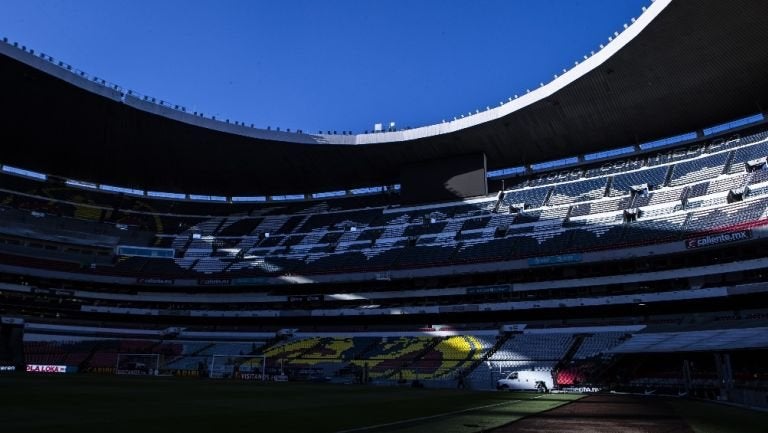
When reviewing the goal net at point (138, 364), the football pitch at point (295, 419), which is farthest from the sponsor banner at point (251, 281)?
the football pitch at point (295, 419)

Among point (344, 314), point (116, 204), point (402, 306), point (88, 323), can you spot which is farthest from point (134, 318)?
point (402, 306)

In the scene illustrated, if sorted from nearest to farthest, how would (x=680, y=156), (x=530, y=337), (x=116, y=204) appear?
(x=530, y=337) → (x=680, y=156) → (x=116, y=204)

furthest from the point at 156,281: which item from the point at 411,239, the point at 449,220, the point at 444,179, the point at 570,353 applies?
the point at 570,353

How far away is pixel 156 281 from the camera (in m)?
64.2

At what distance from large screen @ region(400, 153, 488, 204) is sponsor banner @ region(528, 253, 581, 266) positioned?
14947mm

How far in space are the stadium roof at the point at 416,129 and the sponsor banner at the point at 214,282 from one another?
14.0m

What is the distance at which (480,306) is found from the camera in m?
52.6

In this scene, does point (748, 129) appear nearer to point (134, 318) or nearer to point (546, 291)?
point (546, 291)

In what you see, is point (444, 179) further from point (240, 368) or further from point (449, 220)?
point (240, 368)

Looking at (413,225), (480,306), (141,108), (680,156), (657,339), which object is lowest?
(657,339)

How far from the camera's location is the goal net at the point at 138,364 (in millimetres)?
49500

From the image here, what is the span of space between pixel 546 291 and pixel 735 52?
2532 cm

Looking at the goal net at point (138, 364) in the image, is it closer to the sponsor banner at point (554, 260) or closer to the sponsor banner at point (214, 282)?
the sponsor banner at point (214, 282)

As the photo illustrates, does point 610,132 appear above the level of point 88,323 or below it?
above
